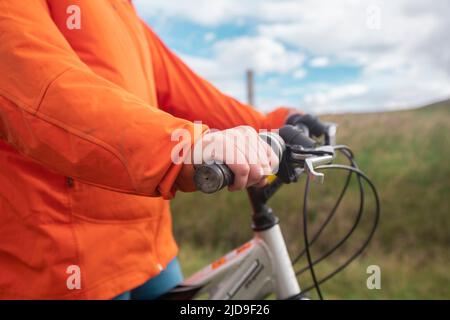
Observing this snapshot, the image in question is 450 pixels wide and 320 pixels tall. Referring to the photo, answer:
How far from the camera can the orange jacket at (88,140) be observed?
111 centimetres

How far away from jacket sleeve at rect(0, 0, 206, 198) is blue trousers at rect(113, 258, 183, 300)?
96 cm

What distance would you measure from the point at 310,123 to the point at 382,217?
4.30m

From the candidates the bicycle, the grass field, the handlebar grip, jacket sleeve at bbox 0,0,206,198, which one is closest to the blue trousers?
the bicycle

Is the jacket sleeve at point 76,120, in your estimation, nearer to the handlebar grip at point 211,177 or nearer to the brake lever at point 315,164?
the handlebar grip at point 211,177

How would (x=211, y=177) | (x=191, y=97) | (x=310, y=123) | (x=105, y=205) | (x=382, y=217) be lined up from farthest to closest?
(x=382, y=217), (x=191, y=97), (x=310, y=123), (x=105, y=205), (x=211, y=177)

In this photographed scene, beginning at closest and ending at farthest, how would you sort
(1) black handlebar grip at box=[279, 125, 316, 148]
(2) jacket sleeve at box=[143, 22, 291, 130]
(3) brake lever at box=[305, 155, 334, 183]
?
(3) brake lever at box=[305, 155, 334, 183] < (1) black handlebar grip at box=[279, 125, 316, 148] < (2) jacket sleeve at box=[143, 22, 291, 130]

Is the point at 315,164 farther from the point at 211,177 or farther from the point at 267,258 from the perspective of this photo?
the point at 267,258

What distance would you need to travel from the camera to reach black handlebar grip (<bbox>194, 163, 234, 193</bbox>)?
1047mm

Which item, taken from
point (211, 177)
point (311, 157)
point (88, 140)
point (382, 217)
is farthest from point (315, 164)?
point (382, 217)

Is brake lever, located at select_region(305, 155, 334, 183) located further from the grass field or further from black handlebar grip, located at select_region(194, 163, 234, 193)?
the grass field

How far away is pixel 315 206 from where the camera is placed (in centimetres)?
642

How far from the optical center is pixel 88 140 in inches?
43.9

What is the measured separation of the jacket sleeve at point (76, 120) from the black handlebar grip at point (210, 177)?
0.17ft
